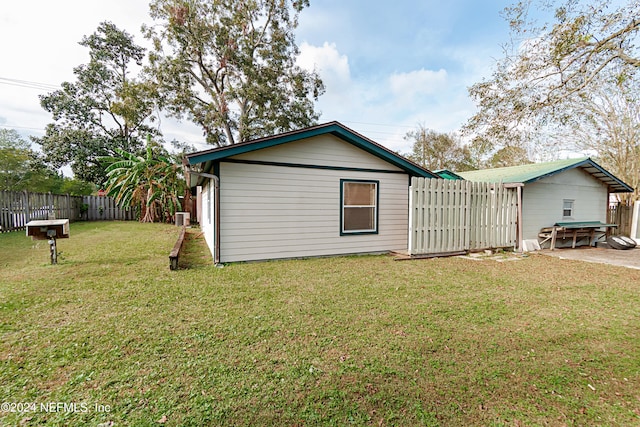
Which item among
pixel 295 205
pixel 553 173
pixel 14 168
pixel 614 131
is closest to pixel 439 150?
pixel 614 131

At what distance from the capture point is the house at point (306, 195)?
6270 mm

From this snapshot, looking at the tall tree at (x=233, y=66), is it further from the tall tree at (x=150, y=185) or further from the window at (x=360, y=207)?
the window at (x=360, y=207)

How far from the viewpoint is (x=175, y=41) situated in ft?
54.7

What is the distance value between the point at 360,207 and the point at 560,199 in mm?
7596

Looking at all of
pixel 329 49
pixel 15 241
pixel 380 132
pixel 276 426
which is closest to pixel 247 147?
pixel 276 426

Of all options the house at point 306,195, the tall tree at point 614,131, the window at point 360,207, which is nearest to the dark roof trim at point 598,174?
the tall tree at point 614,131

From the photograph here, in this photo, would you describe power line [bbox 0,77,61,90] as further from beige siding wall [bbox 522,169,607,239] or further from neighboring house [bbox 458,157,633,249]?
beige siding wall [bbox 522,169,607,239]

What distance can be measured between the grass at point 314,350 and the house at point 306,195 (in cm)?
159

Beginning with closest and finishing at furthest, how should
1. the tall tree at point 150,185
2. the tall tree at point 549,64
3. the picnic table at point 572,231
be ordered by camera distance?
the tall tree at point 549,64 → the picnic table at point 572,231 → the tall tree at point 150,185

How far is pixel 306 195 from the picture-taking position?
23.0 ft

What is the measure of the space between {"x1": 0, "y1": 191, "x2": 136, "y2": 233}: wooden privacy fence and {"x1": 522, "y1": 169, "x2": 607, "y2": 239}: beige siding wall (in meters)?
13.7

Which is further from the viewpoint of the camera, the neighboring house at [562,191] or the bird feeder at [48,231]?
the neighboring house at [562,191]

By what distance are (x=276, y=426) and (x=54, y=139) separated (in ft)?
81.0

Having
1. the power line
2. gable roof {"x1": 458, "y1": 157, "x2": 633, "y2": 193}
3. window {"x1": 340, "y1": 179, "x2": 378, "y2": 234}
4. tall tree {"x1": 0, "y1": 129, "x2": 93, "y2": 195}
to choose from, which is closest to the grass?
window {"x1": 340, "y1": 179, "x2": 378, "y2": 234}
